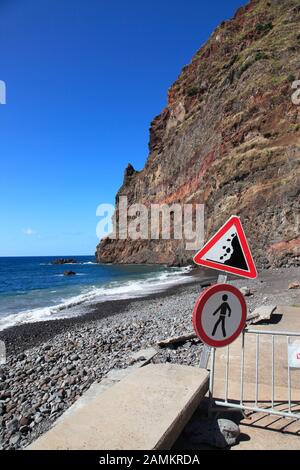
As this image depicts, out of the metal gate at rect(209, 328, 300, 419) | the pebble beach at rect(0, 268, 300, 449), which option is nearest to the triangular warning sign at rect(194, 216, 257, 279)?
the metal gate at rect(209, 328, 300, 419)

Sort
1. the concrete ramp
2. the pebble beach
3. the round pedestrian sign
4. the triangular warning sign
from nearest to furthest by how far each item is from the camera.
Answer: the concrete ramp, the round pedestrian sign, the triangular warning sign, the pebble beach

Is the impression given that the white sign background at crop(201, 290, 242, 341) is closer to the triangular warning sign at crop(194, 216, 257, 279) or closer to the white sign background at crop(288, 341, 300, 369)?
the triangular warning sign at crop(194, 216, 257, 279)

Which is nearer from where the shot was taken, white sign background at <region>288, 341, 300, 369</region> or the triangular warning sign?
white sign background at <region>288, 341, 300, 369</region>

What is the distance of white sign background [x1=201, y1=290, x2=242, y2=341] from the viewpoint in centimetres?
388

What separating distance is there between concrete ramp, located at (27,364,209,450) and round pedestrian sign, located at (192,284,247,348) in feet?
1.90

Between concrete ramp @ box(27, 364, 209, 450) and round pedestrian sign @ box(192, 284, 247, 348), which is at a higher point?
round pedestrian sign @ box(192, 284, 247, 348)

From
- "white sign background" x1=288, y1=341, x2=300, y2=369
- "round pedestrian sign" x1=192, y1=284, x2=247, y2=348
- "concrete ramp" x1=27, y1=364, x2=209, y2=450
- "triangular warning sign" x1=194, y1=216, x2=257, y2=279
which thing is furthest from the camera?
"triangular warning sign" x1=194, y1=216, x2=257, y2=279

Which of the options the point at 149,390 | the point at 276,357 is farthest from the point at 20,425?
the point at 276,357

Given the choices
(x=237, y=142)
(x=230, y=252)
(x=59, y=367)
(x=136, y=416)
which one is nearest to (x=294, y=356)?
(x=230, y=252)

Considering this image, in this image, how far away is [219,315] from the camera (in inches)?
156

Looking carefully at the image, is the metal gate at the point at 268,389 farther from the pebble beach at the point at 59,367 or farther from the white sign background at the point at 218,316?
the pebble beach at the point at 59,367

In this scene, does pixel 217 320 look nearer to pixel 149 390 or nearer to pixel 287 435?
pixel 149 390

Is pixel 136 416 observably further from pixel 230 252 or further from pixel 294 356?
pixel 230 252

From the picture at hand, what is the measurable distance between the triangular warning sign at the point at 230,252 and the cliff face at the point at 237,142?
1347 inches
